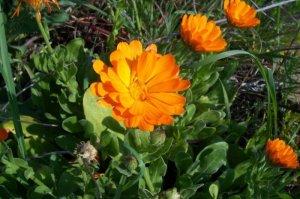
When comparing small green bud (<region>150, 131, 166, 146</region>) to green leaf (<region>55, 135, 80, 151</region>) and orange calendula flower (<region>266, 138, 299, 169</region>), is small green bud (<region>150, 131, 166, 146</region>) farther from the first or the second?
green leaf (<region>55, 135, 80, 151</region>)

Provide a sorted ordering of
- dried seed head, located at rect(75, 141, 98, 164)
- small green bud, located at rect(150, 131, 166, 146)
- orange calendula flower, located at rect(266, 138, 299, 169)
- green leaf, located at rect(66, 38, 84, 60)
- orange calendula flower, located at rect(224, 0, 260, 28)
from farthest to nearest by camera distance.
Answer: green leaf, located at rect(66, 38, 84, 60), orange calendula flower, located at rect(224, 0, 260, 28), orange calendula flower, located at rect(266, 138, 299, 169), small green bud, located at rect(150, 131, 166, 146), dried seed head, located at rect(75, 141, 98, 164)

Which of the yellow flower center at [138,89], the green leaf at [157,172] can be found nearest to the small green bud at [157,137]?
the yellow flower center at [138,89]

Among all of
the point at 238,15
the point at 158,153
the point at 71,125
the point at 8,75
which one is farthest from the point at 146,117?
the point at 238,15

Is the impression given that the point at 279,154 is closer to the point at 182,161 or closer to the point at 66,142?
the point at 182,161

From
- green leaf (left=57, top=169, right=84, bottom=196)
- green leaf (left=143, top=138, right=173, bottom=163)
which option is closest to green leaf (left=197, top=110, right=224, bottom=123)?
green leaf (left=143, top=138, right=173, bottom=163)

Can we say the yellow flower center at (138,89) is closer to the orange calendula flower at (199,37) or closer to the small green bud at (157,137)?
the small green bud at (157,137)

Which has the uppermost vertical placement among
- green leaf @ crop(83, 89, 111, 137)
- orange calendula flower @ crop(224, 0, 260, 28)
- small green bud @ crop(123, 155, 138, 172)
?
orange calendula flower @ crop(224, 0, 260, 28)
